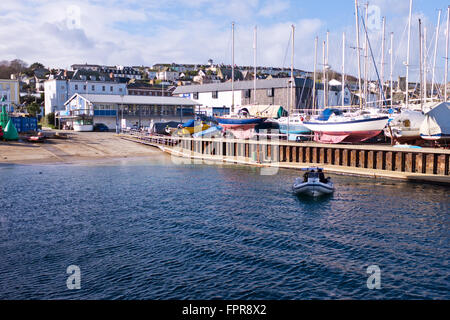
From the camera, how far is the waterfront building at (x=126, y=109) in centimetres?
8988

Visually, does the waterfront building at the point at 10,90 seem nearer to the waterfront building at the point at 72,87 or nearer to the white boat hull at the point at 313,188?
the waterfront building at the point at 72,87

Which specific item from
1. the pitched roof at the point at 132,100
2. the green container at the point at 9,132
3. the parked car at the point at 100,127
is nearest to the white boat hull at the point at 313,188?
the green container at the point at 9,132

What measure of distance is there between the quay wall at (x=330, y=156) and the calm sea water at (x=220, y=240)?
12.9 ft

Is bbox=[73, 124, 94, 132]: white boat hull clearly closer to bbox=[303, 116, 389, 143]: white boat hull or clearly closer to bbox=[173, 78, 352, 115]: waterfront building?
bbox=[173, 78, 352, 115]: waterfront building

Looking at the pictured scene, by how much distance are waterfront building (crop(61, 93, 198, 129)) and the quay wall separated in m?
27.7

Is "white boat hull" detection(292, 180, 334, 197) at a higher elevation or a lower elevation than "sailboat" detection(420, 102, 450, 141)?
lower

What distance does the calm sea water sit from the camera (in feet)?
57.4

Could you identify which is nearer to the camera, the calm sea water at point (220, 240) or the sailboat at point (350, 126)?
the calm sea water at point (220, 240)

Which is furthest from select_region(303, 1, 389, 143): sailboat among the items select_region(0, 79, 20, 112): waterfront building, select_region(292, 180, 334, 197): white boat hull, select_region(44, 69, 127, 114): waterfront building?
select_region(0, 79, 20, 112): waterfront building

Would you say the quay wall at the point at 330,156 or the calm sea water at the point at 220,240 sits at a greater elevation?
the quay wall at the point at 330,156

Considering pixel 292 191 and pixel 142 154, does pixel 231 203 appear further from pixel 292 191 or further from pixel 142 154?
pixel 142 154

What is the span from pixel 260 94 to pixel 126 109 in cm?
3092

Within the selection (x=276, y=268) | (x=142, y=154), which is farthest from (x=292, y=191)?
(x=142, y=154)

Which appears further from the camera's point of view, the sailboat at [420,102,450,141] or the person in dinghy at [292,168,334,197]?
the sailboat at [420,102,450,141]
